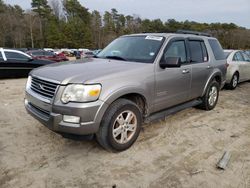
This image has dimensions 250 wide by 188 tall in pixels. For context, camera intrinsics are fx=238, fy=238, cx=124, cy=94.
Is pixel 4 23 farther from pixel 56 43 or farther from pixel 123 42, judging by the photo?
pixel 123 42

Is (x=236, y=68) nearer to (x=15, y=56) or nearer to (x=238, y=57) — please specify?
(x=238, y=57)

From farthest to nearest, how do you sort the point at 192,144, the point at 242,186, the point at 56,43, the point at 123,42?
1. the point at 56,43
2. the point at 123,42
3. the point at 192,144
4. the point at 242,186

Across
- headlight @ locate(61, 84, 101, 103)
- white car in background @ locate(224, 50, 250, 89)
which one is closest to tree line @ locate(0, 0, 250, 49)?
white car in background @ locate(224, 50, 250, 89)

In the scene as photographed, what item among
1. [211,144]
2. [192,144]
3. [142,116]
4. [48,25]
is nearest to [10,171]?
[142,116]

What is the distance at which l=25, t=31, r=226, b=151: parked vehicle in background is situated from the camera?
10.3 ft

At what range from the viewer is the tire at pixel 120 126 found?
3354 millimetres

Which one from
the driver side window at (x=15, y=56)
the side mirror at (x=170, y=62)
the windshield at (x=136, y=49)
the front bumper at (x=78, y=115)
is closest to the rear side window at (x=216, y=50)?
the windshield at (x=136, y=49)

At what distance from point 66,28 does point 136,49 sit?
208 ft

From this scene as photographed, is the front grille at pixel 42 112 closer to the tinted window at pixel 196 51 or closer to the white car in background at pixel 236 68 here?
the tinted window at pixel 196 51

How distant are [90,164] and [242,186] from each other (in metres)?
1.95

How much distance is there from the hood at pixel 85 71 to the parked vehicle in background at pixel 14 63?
269 inches

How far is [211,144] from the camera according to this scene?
3979 millimetres

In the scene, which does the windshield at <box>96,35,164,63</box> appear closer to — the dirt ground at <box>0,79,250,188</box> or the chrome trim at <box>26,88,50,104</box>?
the dirt ground at <box>0,79,250,188</box>

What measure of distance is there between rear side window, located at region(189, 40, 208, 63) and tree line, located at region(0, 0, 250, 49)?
4688 centimetres
